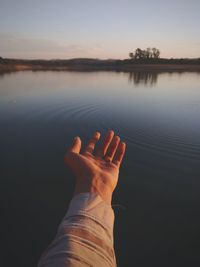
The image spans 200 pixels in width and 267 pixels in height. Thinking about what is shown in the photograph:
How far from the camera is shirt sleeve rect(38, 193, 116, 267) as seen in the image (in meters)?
1.27

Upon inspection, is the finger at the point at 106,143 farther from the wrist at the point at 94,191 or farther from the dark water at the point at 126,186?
the dark water at the point at 126,186

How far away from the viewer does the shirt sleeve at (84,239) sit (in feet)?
4.17

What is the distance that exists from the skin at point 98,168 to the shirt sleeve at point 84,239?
32cm

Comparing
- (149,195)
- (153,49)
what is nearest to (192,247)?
(149,195)

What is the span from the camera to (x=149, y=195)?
15.8 ft

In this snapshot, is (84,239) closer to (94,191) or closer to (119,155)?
(94,191)

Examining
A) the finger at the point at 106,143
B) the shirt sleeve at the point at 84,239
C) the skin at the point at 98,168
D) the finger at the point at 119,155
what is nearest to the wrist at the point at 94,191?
the skin at the point at 98,168

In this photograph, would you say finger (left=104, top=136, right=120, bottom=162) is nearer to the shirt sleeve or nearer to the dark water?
the shirt sleeve

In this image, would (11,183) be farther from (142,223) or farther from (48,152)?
(142,223)

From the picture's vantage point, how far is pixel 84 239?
56.7 inches

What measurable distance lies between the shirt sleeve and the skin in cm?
32

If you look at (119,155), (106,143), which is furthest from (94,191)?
(106,143)

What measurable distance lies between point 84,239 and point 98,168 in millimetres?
1151

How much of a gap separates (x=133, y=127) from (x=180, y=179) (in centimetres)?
425
